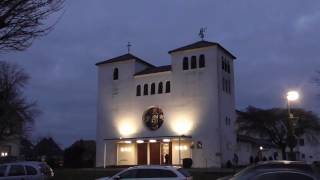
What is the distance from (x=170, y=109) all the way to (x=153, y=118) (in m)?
2.80

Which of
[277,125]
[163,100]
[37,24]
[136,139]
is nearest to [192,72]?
[163,100]

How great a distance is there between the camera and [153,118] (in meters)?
69.9

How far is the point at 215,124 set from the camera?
6450 centimetres

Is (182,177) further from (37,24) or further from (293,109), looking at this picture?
(293,109)

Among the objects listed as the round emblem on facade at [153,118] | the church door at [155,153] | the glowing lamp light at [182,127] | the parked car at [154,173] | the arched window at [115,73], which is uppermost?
the arched window at [115,73]

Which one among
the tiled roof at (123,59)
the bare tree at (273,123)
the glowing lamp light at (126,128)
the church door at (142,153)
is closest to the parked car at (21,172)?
the church door at (142,153)

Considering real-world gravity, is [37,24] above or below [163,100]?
below

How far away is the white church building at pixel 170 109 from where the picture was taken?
6538cm

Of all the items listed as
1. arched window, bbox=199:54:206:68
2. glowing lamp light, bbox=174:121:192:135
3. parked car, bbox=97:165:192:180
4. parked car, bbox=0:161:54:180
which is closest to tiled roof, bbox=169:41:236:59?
arched window, bbox=199:54:206:68

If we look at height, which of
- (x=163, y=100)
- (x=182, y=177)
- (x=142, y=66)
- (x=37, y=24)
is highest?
(x=142, y=66)

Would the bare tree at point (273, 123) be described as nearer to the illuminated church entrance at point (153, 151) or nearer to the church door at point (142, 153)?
the illuminated church entrance at point (153, 151)

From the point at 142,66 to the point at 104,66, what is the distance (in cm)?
540

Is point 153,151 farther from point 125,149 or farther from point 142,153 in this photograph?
point 125,149

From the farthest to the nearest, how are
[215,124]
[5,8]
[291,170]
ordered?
[215,124]
[5,8]
[291,170]
